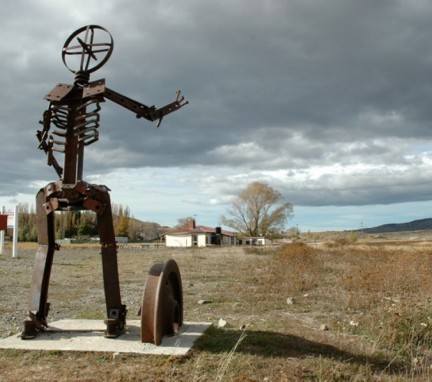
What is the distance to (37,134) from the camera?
595 cm

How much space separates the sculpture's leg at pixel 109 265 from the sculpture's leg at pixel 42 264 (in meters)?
0.66

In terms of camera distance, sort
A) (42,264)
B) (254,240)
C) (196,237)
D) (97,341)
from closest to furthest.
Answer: (97,341)
(42,264)
(254,240)
(196,237)

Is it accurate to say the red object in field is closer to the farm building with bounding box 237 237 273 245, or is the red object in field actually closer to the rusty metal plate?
the rusty metal plate

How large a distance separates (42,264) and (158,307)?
1717mm

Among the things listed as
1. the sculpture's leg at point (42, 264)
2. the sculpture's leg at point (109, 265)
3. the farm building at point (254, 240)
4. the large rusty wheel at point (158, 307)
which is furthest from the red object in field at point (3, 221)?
the farm building at point (254, 240)

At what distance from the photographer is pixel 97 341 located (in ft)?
18.1

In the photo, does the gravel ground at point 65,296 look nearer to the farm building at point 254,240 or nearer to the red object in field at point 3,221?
the red object in field at point 3,221

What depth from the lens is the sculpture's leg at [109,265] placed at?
5707 mm

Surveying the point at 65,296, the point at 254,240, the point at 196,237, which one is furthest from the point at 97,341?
the point at 196,237

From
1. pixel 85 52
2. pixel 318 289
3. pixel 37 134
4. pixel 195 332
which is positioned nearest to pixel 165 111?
pixel 85 52

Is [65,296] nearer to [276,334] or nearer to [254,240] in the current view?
[276,334]

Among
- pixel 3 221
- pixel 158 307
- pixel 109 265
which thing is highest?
pixel 3 221

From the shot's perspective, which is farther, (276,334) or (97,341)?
(276,334)

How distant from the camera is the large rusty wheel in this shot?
5.23 metres
